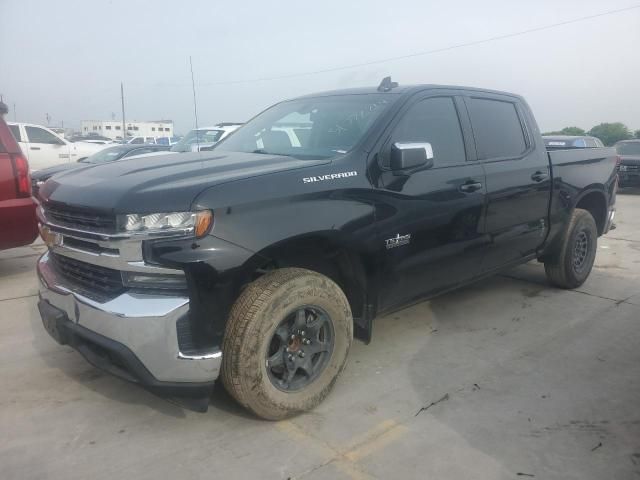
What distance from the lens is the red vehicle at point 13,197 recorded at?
5.19 metres

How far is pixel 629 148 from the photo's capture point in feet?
53.7

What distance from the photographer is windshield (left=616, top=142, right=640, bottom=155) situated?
1617 centimetres

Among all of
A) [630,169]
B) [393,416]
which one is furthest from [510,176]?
[630,169]

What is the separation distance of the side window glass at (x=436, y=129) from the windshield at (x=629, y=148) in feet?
47.6

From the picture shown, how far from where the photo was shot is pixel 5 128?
539 centimetres

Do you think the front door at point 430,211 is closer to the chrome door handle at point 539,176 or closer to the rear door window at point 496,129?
the rear door window at point 496,129

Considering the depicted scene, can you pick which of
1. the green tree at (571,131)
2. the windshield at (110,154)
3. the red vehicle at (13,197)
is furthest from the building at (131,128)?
the red vehicle at (13,197)

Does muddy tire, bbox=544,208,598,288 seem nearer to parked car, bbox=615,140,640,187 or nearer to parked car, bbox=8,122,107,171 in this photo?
parked car, bbox=615,140,640,187

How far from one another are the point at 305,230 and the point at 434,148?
4.58 feet

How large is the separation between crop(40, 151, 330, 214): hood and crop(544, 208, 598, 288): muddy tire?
309cm

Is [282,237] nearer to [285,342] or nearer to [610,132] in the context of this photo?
[285,342]

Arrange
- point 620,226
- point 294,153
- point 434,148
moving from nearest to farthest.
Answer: point 294,153
point 434,148
point 620,226

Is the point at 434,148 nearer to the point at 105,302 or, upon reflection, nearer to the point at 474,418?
the point at 474,418

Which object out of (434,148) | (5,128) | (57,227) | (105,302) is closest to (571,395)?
(434,148)
